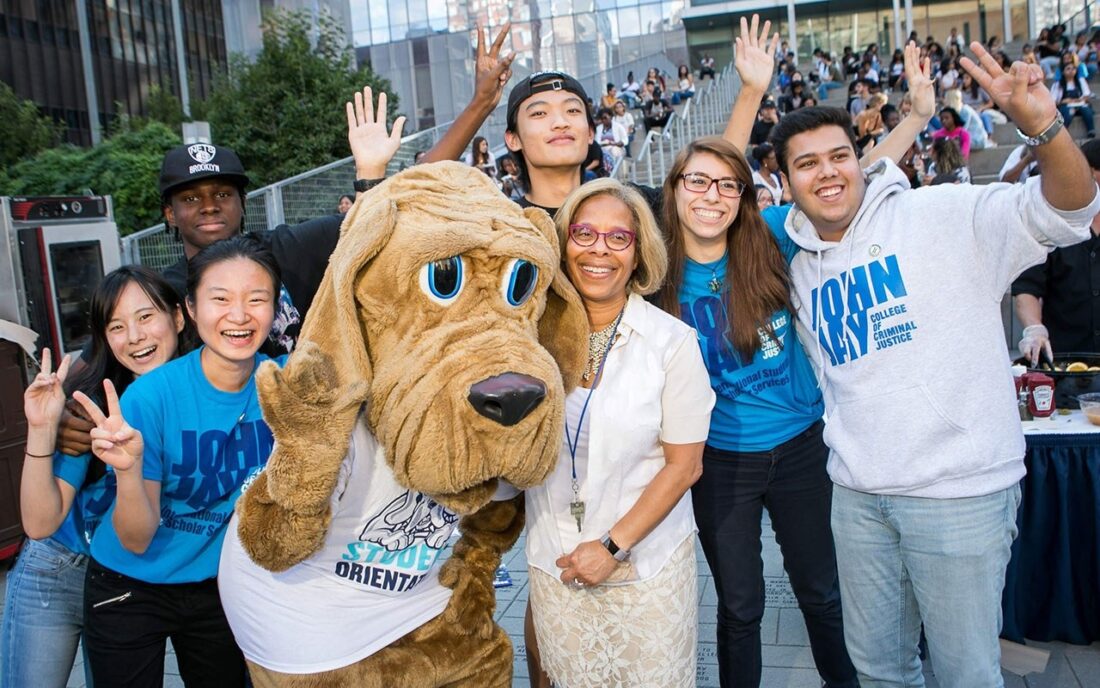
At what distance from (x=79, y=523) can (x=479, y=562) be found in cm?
125

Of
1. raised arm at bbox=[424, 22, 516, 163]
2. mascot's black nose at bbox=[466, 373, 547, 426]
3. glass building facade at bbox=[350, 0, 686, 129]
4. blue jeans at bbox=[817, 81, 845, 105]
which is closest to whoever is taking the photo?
mascot's black nose at bbox=[466, 373, 547, 426]

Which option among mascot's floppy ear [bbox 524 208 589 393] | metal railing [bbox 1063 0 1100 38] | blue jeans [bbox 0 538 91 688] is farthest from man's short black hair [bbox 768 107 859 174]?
metal railing [bbox 1063 0 1100 38]

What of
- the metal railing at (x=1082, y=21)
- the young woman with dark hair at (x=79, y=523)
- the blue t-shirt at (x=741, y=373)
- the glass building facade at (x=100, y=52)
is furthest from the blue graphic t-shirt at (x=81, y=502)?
the glass building facade at (x=100, y=52)

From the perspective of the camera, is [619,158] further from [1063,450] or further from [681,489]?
[681,489]

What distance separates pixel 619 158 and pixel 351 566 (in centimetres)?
1312

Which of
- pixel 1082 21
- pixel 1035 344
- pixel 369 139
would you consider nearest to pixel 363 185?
pixel 369 139

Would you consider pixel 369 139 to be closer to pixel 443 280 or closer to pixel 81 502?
pixel 443 280

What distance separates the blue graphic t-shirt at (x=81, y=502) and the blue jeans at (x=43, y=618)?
35mm

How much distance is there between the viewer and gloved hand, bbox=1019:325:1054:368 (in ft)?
12.9

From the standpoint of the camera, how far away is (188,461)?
2336mm

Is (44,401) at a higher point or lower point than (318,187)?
lower

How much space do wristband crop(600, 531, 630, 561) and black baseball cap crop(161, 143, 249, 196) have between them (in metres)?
1.95

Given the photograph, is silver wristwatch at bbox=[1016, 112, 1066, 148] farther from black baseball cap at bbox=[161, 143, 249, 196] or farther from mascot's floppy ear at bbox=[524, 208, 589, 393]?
black baseball cap at bbox=[161, 143, 249, 196]

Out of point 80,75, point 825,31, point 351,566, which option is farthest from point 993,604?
point 80,75
